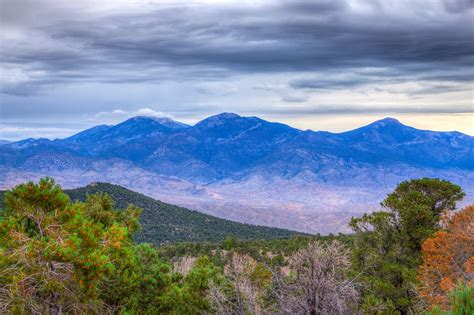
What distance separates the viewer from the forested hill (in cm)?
9800

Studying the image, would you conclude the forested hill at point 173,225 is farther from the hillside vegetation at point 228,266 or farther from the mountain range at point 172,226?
the hillside vegetation at point 228,266

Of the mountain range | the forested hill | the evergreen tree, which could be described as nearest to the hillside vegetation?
the evergreen tree

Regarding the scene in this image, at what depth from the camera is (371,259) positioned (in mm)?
32031

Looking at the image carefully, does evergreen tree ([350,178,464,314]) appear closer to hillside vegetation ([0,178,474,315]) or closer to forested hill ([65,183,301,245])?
hillside vegetation ([0,178,474,315])

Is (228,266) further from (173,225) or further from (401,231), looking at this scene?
(173,225)

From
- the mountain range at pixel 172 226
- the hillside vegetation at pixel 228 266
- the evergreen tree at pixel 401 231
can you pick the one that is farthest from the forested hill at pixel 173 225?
the hillside vegetation at pixel 228 266

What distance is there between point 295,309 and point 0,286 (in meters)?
10.4

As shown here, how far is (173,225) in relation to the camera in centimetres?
11175

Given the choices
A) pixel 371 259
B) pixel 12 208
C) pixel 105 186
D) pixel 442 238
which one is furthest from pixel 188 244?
pixel 105 186

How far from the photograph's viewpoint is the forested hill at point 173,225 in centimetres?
9800

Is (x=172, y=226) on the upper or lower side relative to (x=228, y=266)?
lower

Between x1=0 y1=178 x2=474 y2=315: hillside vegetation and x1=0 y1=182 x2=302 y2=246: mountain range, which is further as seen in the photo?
x1=0 y1=182 x2=302 y2=246: mountain range

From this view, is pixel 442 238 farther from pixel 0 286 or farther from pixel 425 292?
pixel 0 286

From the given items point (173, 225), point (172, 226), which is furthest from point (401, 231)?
point (173, 225)
